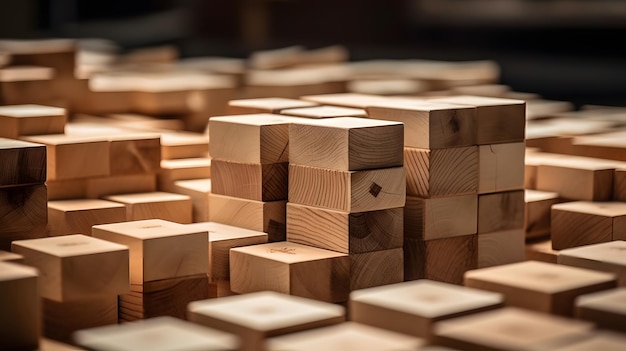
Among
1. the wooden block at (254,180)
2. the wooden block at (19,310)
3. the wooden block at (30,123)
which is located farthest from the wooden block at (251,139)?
the wooden block at (19,310)

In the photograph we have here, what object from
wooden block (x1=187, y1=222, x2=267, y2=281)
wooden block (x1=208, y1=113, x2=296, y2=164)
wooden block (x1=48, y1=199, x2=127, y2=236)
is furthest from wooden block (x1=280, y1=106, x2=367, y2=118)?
wooden block (x1=48, y1=199, x2=127, y2=236)

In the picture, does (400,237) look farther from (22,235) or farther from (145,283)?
(22,235)

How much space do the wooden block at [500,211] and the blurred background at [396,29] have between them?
149 inches

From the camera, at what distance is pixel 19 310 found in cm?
342

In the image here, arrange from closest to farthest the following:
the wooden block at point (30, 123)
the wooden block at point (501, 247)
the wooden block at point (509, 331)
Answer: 1. the wooden block at point (509, 331)
2. the wooden block at point (501, 247)
3. the wooden block at point (30, 123)

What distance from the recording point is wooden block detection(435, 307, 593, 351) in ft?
9.40

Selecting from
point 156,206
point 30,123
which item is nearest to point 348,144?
point 156,206

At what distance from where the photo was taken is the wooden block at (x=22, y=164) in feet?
14.0

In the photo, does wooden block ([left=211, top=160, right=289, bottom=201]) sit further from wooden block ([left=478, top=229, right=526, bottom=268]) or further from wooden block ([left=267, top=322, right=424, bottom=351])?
wooden block ([left=267, top=322, right=424, bottom=351])

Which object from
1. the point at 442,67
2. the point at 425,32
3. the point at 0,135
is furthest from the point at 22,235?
the point at 425,32

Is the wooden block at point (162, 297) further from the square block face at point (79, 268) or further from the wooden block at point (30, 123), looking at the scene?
the wooden block at point (30, 123)

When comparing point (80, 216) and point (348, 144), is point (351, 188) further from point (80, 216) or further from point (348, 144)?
point (80, 216)

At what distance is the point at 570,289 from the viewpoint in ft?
11.3

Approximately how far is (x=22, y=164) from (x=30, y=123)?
2.43 feet
